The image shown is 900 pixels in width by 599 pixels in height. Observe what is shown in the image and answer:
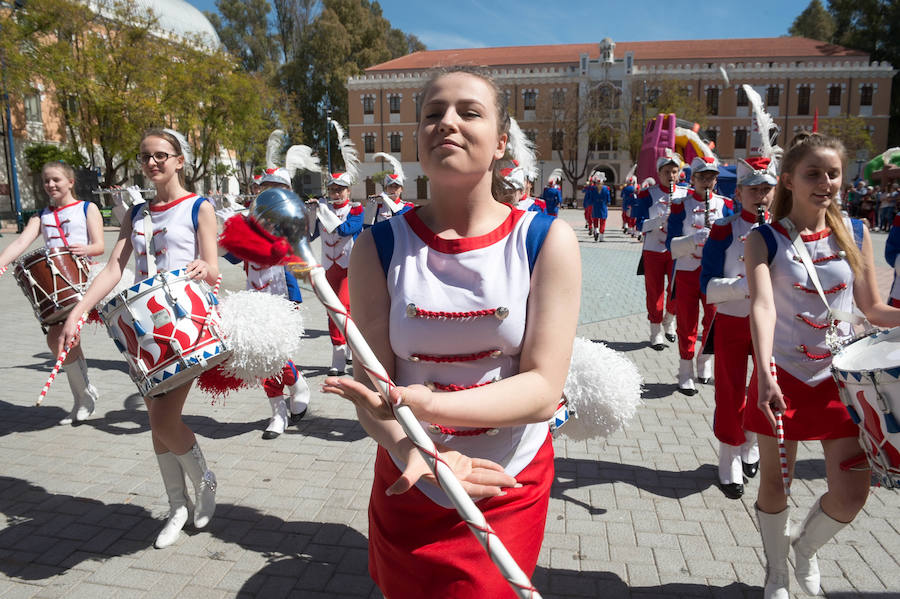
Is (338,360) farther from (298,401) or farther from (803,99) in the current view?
(803,99)

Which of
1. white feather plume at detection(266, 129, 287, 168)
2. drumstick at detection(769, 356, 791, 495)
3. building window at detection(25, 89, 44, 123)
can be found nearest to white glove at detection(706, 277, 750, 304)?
drumstick at detection(769, 356, 791, 495)

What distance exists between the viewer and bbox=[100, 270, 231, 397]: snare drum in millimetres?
3219

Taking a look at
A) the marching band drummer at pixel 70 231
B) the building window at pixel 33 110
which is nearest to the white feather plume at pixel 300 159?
the marching band drummer at pixel 70 231

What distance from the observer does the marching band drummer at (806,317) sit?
286cm

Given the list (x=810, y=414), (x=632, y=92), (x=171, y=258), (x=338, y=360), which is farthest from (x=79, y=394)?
(x=632, y=92)

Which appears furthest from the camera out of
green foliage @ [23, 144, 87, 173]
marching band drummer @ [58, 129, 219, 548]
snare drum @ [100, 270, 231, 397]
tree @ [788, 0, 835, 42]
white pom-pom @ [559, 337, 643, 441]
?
tree @ [788, 0, 835, 42]

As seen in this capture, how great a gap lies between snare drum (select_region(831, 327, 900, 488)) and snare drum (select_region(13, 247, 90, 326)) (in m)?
5.21

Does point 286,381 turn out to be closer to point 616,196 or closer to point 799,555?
point 799,555

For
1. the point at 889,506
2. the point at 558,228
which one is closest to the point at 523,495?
the point at 558,228

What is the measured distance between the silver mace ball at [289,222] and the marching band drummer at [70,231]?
189 inches

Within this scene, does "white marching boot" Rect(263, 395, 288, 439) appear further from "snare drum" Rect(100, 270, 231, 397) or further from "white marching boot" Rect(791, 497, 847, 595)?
"white marching boot" Rect(791, 497, 847, 595)

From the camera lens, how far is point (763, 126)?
475 cm

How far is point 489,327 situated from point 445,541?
61 cm

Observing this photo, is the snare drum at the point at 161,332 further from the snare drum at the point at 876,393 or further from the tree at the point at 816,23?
the tree at the point at 816,23
